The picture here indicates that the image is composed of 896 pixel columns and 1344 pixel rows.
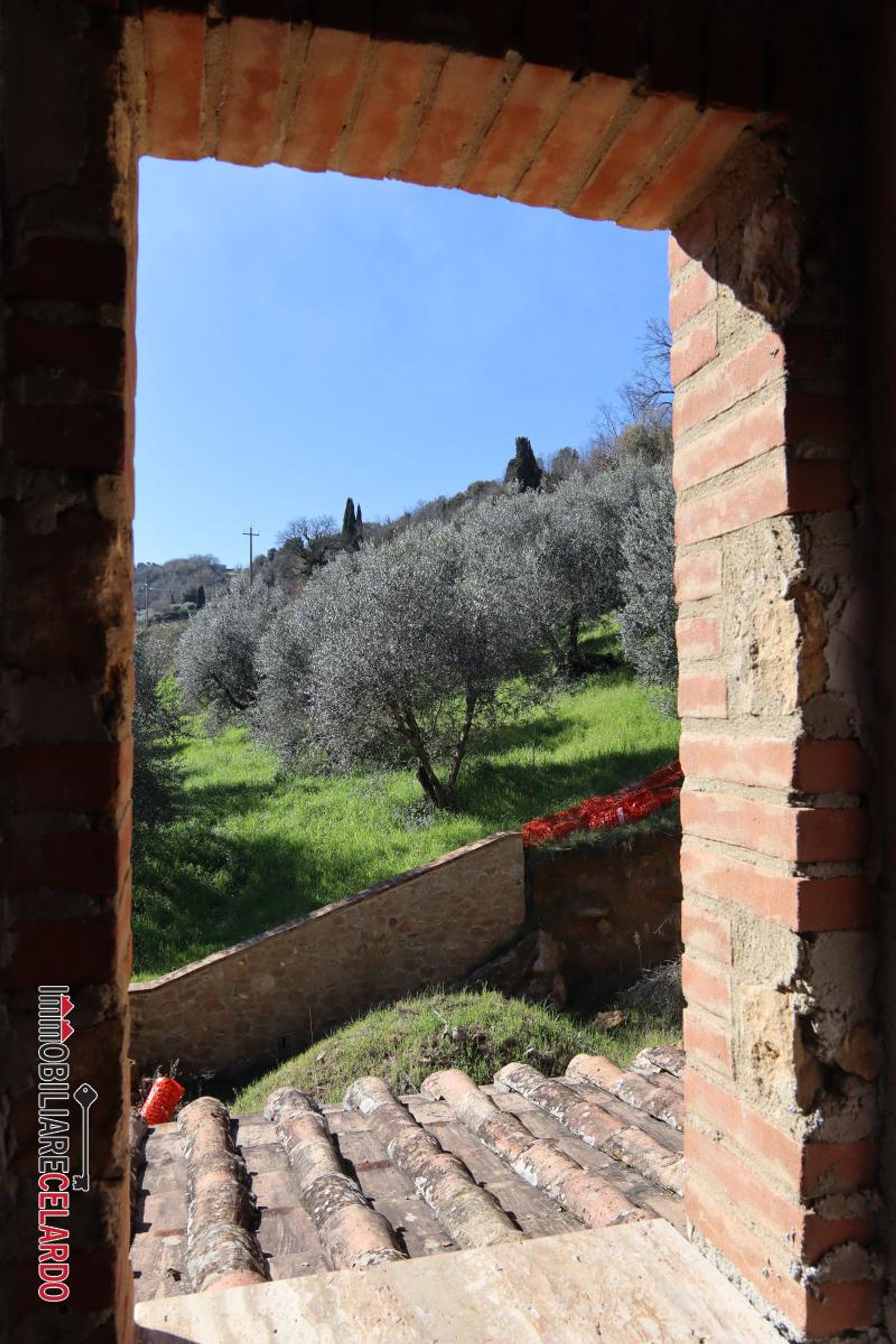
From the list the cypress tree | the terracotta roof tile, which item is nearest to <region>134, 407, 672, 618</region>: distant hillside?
the cypress tree

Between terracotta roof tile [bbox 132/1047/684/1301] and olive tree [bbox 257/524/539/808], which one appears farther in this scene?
olive tree [bbox 257/524/539/808]

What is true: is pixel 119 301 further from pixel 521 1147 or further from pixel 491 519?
pixel 491 519

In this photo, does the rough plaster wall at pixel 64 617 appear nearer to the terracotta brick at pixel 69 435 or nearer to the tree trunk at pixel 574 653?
the terracotta brick at pixel 69 435

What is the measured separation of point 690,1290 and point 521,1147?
141 centimetres

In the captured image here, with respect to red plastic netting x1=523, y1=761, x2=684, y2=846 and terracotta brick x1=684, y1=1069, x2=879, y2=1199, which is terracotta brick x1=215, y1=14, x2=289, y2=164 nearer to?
terracotta brick x1=684, y1=1069, x2=879, y2=1199

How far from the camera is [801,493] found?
5.66 feet

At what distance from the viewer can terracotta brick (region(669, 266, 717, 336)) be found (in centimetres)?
200

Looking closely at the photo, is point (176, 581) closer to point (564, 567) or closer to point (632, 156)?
point (564, 567)

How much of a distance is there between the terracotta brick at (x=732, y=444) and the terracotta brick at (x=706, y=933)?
0.93 meters

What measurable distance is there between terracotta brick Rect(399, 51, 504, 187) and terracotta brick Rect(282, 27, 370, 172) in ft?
0.49

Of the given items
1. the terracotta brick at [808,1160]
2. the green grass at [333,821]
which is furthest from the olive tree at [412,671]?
the terracotta brick at [808,1160]

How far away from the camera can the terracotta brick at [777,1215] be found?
1.67m

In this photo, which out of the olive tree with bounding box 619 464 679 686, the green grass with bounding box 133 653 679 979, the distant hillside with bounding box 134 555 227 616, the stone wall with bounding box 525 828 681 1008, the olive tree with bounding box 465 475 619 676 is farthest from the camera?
the distant hillside with bounding box 134 555 227 616

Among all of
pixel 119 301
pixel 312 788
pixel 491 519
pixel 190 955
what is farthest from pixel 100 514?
pixel 491 519
